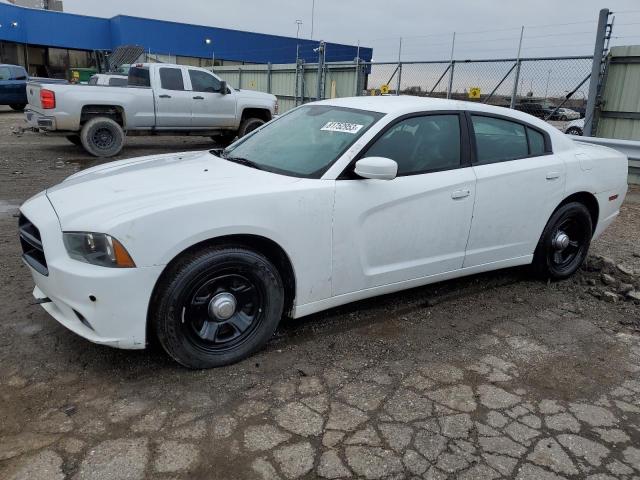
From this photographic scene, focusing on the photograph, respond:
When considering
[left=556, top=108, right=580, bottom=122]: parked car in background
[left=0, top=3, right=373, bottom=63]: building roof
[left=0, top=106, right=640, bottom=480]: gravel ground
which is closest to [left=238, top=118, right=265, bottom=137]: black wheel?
[left=556, top=108, right=580, bottom=122]: parked car in background

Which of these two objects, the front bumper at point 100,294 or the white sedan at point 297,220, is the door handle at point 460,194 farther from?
the front bumper at point 100,294

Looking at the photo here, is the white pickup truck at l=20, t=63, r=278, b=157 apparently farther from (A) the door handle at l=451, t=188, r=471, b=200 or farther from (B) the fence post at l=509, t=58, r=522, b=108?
(A) the door handle at l=451, t=188, r=471, b=200

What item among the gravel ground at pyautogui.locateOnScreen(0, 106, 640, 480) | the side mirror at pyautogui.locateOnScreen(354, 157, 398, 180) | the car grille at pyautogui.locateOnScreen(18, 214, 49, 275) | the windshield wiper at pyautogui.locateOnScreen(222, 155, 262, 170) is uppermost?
the side mirror at pyautogui.locateOnScreen(354, 157, 398, 180)

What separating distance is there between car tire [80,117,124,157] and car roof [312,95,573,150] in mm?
7887

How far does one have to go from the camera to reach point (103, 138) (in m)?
11.1

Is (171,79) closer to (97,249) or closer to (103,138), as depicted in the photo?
(103,138)

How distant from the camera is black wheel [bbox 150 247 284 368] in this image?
9.82ft

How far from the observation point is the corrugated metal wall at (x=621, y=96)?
967 centimetres

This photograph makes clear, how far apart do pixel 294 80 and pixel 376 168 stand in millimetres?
15955

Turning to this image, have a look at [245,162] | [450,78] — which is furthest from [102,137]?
[245,162]

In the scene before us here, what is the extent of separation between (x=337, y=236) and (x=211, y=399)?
1.24 m

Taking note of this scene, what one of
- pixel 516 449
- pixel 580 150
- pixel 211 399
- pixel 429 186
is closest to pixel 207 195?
pixel 211 399

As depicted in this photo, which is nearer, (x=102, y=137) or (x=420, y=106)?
(x=420, y=106)

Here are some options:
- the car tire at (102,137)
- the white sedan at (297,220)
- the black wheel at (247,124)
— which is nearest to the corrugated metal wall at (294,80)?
the black wheel at (247,124)
